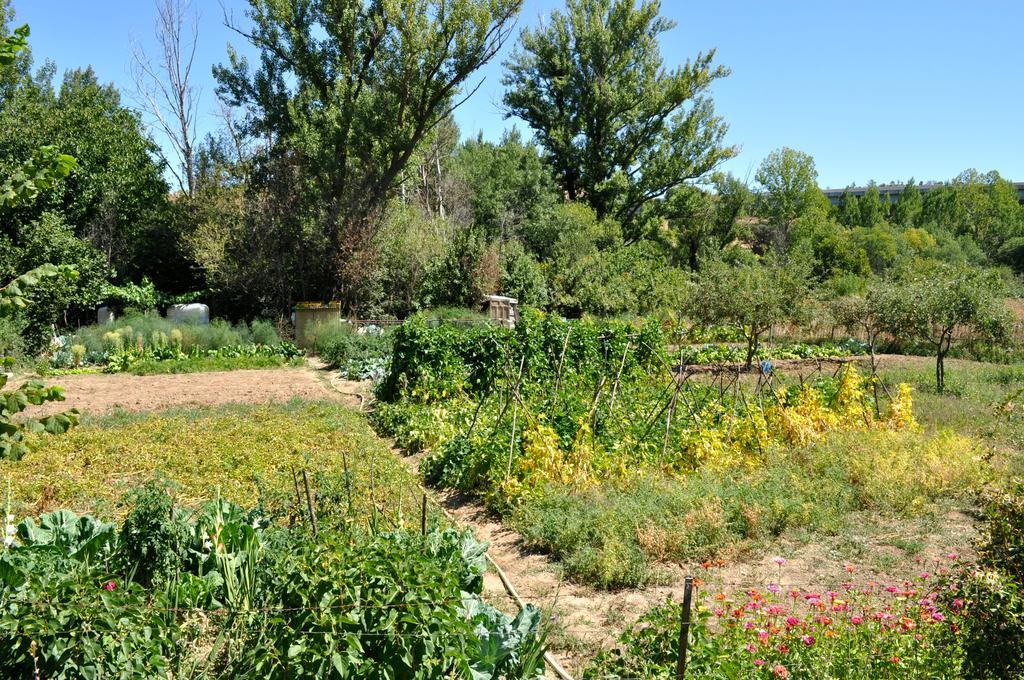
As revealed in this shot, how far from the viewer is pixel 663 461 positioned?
24.7 feet

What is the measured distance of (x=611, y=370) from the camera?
11750mm

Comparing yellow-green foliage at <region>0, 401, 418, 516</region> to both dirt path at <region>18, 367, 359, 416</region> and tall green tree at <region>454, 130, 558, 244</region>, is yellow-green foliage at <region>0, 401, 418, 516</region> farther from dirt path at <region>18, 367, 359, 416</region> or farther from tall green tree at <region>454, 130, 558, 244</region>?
tall green tree at <region>454, 130, 558, 244</region>

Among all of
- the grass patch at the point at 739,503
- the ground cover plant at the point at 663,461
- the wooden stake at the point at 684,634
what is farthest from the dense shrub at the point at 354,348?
the wooden stake at the point at 684,634

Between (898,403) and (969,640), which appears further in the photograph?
(898,403)

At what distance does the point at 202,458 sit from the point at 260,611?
5166mm

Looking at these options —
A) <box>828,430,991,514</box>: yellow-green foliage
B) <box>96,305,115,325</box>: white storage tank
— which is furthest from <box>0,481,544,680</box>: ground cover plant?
<box>96,305,115,325</box>: white storage tank

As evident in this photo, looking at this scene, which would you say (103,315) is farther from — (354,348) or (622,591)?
(622,591)

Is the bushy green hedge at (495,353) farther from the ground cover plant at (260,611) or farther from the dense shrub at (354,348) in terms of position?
the ground cover plant at (260,611)

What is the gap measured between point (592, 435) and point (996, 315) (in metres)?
10.7

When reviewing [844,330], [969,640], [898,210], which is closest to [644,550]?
[969,640]

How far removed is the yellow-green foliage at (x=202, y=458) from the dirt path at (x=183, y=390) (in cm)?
113

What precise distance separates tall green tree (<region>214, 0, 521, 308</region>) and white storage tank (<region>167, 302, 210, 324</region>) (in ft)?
6.77

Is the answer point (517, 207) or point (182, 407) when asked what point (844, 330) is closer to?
point (517, 207)

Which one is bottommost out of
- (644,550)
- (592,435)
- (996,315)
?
(644,550)
